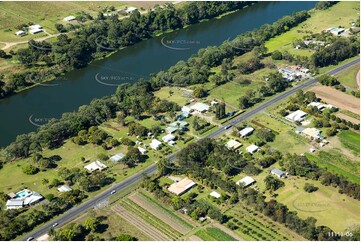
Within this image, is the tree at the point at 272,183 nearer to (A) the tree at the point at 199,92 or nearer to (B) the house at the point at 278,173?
(B) the house at the point at 278,173

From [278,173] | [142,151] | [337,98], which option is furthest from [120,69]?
[278,173]

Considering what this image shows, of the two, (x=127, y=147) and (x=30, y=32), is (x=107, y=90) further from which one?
(x=30, y=32)

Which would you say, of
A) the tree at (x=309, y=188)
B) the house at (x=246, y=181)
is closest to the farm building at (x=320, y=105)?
the tree at (x=309, y=188)

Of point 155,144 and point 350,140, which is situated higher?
point 155,144

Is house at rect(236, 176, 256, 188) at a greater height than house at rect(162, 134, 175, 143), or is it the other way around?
house at rect(162, 134, 175, 143)

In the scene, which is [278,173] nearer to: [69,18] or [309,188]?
[309,188]

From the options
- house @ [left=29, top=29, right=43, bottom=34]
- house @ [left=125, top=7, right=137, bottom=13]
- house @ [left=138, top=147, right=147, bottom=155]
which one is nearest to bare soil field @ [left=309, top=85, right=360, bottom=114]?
house @ [left=138, top=147, right=147, bottom=155]

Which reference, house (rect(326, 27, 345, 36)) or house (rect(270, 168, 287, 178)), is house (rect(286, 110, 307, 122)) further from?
house (rect(326, 27, 345, 36))
